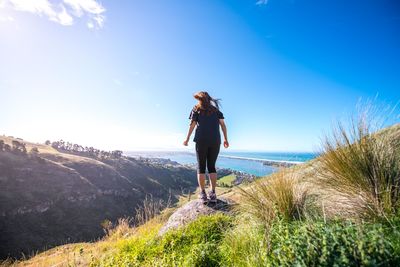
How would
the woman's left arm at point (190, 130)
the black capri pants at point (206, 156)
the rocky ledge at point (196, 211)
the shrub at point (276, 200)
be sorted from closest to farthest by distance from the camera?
the shrub at point (276, 200), the rocky ledge at point (196, 211), the black capri pants at point (206, 156), the woman's left arm at point (190, 130)

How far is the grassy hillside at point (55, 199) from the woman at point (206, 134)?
45.1m

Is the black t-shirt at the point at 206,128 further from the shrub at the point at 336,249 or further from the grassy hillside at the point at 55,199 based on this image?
the grassy hillside at the point at 55,199

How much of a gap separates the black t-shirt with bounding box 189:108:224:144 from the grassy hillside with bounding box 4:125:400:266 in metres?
1.61

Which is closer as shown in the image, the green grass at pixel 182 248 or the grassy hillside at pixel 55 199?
the green grass at pixel 182 248

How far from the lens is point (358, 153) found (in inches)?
145

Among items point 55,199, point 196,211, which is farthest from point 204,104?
point 55,199

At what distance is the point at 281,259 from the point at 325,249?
387mm

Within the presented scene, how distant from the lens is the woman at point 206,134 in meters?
5.66

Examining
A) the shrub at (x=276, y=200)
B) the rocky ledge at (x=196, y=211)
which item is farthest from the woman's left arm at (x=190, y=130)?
the shrub at (x=276, y=200)

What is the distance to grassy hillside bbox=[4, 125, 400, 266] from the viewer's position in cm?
201

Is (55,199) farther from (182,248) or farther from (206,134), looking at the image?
(182,248)

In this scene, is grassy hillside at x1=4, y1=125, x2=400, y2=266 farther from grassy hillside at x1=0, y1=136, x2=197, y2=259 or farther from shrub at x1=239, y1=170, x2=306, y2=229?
grassy hillside at x1=0, y1=136, x2=197, y2=259

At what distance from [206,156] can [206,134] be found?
0.54 m

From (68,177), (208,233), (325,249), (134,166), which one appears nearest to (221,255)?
(208,233)
